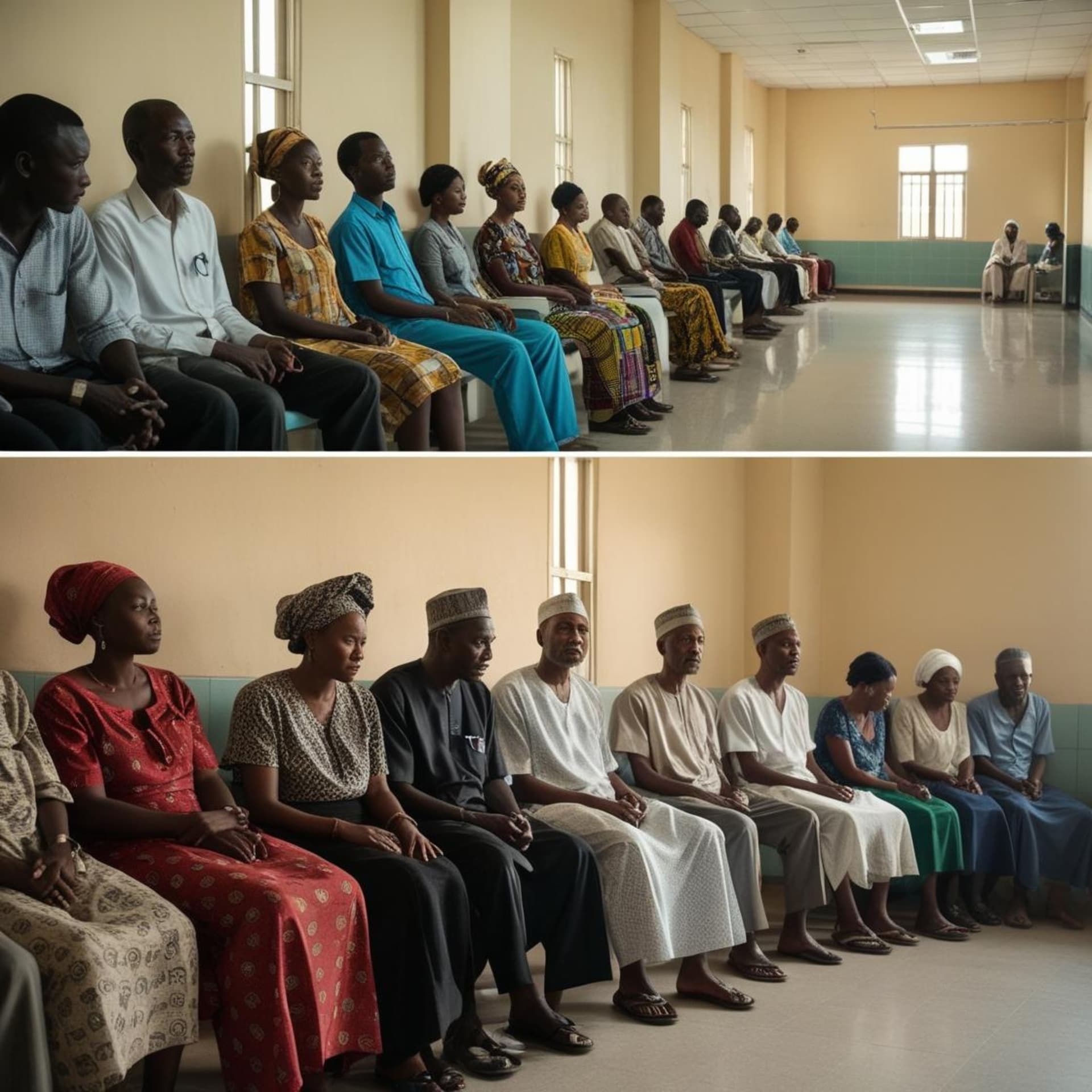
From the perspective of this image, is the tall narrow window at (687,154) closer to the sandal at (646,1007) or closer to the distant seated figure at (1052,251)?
the distant seated figure at (1052,251)

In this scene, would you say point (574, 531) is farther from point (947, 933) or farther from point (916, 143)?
point (916, 143)

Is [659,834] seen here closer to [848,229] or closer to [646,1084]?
[646,1084]

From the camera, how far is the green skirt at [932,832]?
4766mm

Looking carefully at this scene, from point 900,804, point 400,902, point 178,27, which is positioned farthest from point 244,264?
point 900,804

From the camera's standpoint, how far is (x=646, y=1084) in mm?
2980

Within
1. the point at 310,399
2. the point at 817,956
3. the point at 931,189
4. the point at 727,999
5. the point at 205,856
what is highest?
the point at 931,189

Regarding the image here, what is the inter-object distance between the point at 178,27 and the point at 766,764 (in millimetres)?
3095

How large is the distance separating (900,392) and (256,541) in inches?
122

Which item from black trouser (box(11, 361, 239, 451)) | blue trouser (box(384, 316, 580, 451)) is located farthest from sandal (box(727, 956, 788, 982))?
black trouser (box(11, 361, 239, 451))

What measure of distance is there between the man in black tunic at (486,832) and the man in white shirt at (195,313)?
2.12ft

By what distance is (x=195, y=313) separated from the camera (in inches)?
139

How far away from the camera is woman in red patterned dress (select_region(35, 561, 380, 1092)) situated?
254cm

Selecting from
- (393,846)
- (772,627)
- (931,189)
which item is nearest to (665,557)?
(772,627)

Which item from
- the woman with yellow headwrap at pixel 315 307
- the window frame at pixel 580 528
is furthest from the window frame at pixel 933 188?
the woman with yellow headwrap at pixel 315 307
